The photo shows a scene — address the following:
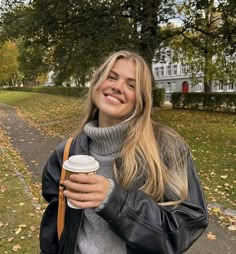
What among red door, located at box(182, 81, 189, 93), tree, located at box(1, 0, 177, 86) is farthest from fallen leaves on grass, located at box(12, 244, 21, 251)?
red door, located at box(182, 81, 189, 93)

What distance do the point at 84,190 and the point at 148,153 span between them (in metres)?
0.54

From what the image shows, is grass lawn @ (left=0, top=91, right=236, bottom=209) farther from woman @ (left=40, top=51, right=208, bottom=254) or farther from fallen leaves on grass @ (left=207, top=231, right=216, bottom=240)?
fallen leaves on grass @ (left=207, top=231, right=216, bottom=240)

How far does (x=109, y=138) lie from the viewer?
178 cm

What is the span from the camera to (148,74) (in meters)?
1.81

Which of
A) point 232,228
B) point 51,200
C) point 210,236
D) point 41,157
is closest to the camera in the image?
point 51,200

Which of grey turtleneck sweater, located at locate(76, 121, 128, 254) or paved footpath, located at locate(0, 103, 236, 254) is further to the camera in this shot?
paved footpath, located at locate(0, 103, 236, 254)

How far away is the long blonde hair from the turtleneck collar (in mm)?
47

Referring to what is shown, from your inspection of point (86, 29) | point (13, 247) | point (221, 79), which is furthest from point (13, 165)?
point (221, 79)

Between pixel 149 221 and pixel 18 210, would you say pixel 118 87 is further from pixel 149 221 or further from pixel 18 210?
pixel 18 210

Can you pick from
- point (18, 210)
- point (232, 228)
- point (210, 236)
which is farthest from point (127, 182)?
point (18, 210)

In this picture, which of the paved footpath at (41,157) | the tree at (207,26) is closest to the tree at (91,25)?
the tree at (207,26)

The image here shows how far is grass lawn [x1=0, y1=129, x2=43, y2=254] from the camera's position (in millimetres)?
4406

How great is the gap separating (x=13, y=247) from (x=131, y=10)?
10.6m

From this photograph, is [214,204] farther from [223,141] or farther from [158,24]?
[158,24]
